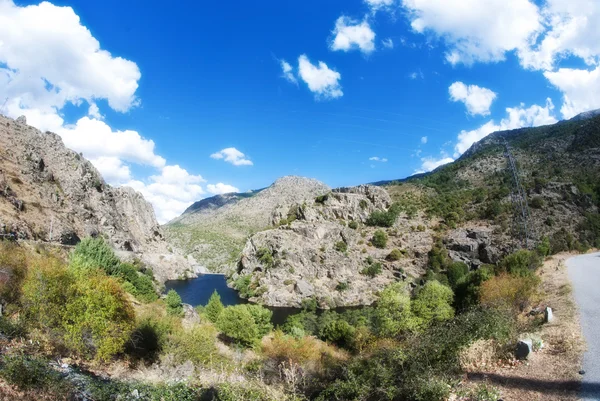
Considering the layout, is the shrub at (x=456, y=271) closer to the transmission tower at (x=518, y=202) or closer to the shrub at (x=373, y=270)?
the transmission tower at (x=518, y=202)

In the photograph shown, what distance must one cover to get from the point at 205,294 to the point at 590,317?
92.0 meters

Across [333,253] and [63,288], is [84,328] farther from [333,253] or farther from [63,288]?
[333,253]

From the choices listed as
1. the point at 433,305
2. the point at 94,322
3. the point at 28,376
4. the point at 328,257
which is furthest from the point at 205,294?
the point at 28,376

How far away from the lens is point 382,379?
11961mm

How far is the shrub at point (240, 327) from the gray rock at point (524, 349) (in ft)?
107

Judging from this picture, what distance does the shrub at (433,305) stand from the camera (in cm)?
3662

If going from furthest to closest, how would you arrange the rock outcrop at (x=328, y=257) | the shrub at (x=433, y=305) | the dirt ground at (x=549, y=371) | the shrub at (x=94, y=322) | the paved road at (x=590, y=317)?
1. the rock outcrop at (x=328, y=257)
2. the shrub at (x=433, y=305)
3. the shrub at (x=94, y=322)
4. the dirt ground at (x=549, y=371)
5. the paved road at (x=590, y=317)

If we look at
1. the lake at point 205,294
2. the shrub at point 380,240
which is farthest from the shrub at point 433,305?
the shrub at point 380,240

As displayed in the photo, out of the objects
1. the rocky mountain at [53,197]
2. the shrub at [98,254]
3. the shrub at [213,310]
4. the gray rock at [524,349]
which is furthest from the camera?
the rocky mountain at [53,197]

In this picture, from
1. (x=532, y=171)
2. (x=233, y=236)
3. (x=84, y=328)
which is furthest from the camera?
(x=233, y=236)

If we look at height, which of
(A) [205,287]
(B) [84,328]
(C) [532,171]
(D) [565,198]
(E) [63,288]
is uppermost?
(C) [532,171]

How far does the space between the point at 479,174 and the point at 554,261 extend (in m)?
65.5

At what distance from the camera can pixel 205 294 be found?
96.2 metres

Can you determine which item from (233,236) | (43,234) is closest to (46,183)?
(43,234)
